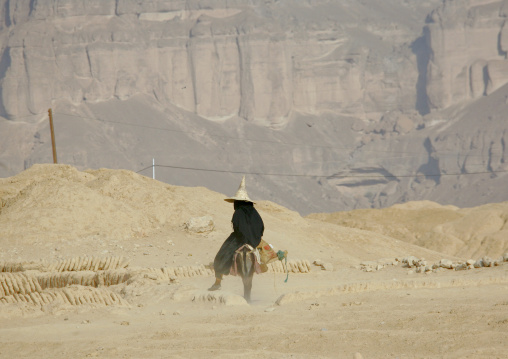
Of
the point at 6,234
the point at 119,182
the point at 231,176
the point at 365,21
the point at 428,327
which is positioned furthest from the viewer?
the point at 365,21

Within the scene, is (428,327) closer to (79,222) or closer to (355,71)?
(79,222)

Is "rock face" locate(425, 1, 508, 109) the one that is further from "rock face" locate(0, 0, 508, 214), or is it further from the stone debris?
the stone debris

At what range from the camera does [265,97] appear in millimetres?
159250

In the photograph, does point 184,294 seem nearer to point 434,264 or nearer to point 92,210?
point 434,264

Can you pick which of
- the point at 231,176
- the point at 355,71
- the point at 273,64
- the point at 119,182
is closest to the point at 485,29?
the point at 355,71

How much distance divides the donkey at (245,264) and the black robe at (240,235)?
0.09 m

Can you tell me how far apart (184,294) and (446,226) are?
33643 millimetres

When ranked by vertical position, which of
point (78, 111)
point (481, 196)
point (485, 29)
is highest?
point (485, 29)

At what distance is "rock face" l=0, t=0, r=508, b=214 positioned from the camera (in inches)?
5615

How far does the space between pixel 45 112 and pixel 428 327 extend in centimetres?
14440

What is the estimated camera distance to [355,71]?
16812 cm

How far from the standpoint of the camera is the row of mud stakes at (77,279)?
11.1 m

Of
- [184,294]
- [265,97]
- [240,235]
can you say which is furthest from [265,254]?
[265,97]

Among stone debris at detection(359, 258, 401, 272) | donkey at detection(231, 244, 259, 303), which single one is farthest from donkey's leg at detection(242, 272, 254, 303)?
stone debris at detection(359, 258, 401, 272)
